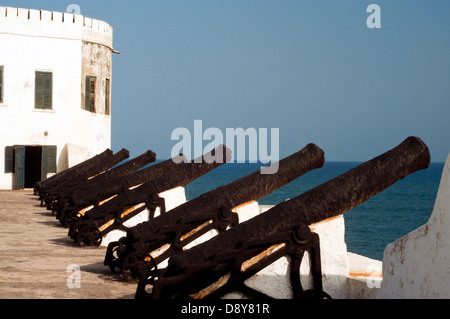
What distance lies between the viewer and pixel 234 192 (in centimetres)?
872

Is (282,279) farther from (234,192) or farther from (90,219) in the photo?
(90,219)

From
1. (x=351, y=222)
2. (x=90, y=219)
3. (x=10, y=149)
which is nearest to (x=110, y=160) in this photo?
(x=90, y=219)

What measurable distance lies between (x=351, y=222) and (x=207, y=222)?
1979 inches

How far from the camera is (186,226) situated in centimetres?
876

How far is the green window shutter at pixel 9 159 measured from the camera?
28141 mm

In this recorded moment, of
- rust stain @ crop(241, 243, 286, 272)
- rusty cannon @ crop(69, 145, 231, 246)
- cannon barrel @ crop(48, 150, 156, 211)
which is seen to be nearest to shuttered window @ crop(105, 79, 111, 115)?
cannon barrel @ crop(48, 150, 156, 211)

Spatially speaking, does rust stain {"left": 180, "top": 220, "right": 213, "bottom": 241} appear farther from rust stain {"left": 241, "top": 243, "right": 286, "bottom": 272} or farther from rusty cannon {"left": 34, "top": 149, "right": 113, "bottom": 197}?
rusty cannon {"left": 34, "top": 149, "right": 113, "bottom": 197}

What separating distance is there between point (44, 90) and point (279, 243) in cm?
2418

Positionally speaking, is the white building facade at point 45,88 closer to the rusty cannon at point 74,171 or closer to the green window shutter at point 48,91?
Answer: the green window shutter at point 48,91

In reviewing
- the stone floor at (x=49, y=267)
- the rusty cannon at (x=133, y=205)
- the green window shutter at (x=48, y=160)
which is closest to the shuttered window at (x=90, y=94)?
the green window shutter at (x=48, y=160)

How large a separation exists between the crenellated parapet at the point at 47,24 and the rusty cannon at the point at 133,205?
731 inches

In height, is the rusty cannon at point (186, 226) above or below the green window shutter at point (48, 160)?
above

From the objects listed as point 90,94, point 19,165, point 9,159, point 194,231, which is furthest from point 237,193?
point 90,94

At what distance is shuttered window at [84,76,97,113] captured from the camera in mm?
30469
